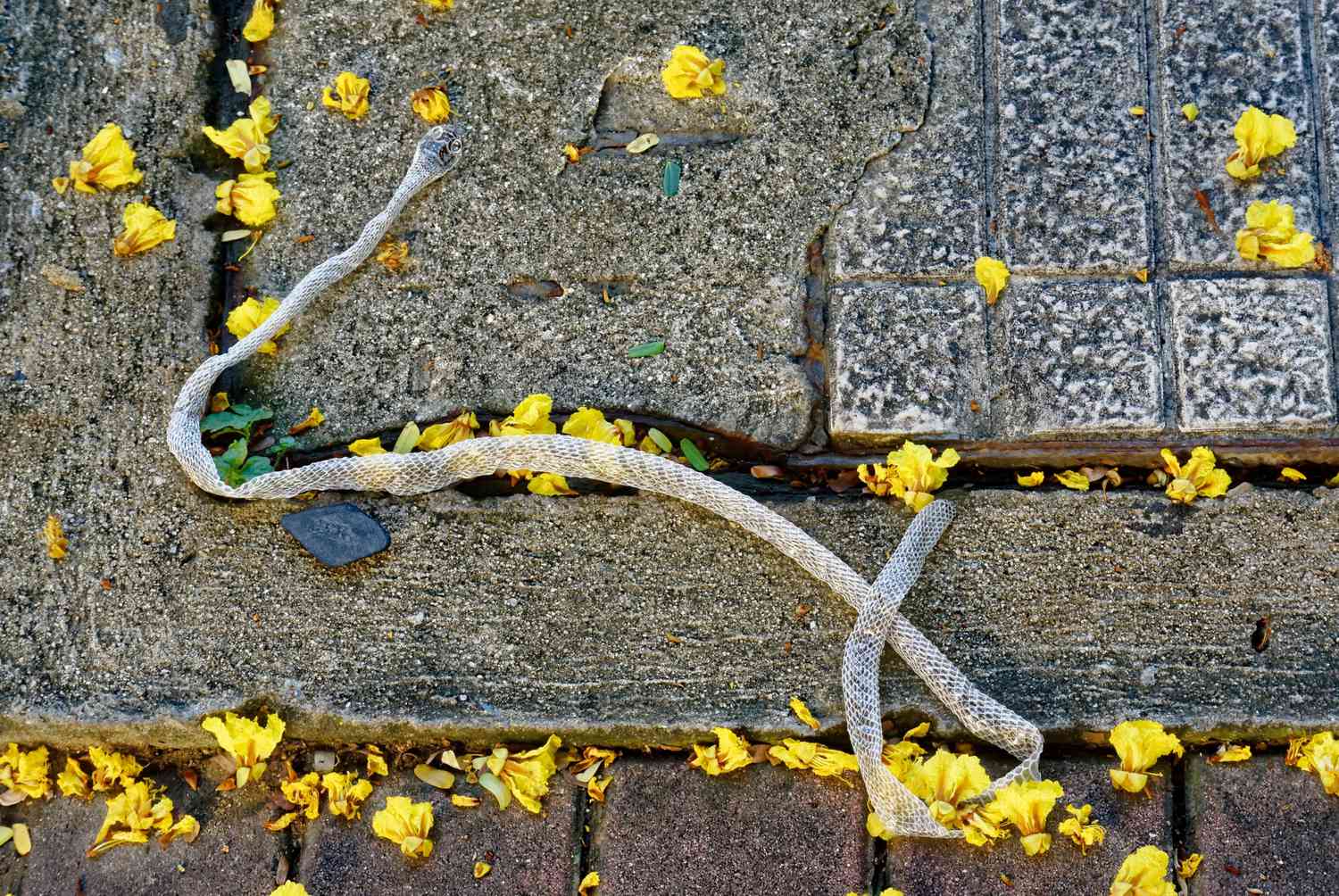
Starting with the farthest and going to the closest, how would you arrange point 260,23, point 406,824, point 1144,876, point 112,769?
point 260,23
point 112,769
point 406,824
point 1144,876

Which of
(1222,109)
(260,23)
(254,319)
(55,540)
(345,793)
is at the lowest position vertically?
(345,793)

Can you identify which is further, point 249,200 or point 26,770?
point 249,200

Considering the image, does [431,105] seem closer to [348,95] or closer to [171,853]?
[348,95]

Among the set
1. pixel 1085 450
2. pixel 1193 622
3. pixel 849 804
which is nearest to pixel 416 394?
pixel 849 804

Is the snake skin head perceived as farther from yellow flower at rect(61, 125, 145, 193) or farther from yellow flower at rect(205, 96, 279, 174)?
yellow flower at rect(61, 125, 145, 193)

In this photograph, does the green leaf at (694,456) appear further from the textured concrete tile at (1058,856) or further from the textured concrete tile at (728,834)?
the textured concrete tile at (1058,856)

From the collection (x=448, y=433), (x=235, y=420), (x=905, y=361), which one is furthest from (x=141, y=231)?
(x=905, y=361)
